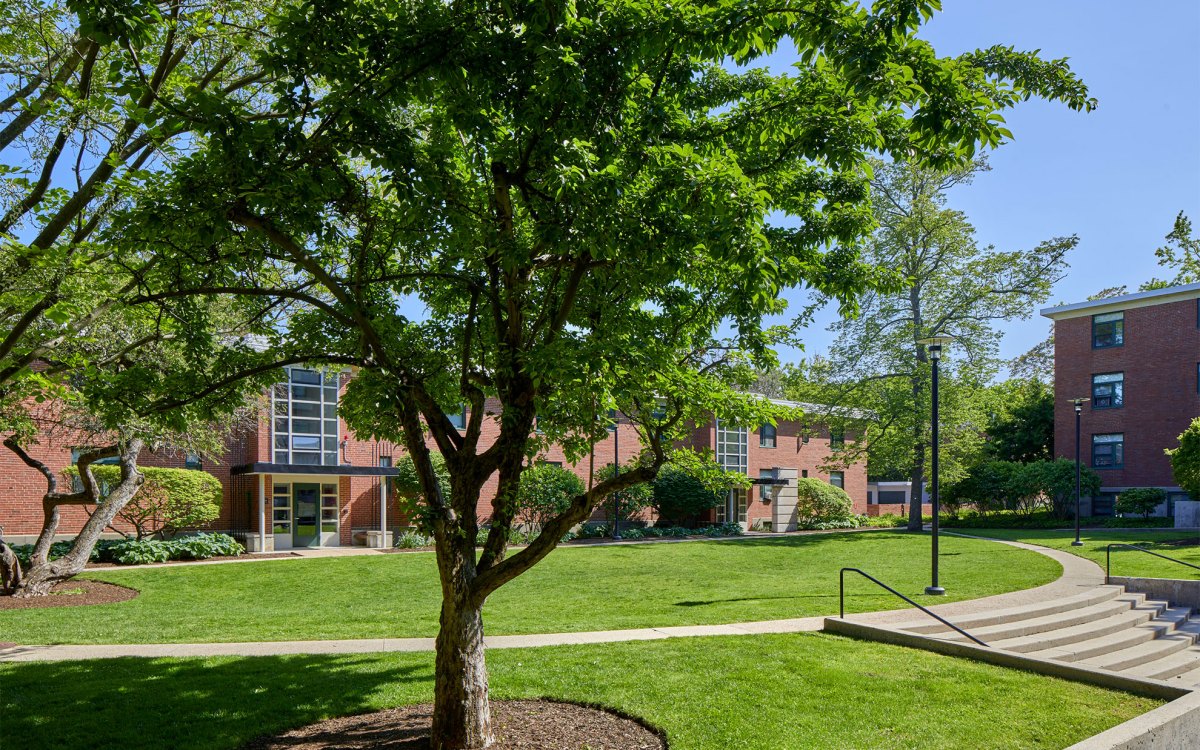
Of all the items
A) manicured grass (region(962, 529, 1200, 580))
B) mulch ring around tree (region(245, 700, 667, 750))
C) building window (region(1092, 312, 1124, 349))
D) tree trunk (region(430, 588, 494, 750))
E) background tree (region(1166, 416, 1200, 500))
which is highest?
building window (region(1092, 312, 1124, 349))

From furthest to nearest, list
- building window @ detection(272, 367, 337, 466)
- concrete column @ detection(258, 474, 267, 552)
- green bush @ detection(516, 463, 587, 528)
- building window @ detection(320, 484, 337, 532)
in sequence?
green bush @ detection(516, 463, 587, 528), building window @ detection(320, 484, 337, 532), building window @ detection(272, 367, 337, 466), concrete column @ detection(258, 474, 267, 552)

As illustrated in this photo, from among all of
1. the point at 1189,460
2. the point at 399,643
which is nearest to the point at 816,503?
the point at 1189,460

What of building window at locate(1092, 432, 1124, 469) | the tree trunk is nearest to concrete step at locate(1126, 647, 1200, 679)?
the tree trunk

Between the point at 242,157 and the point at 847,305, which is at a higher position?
the point at 242,157

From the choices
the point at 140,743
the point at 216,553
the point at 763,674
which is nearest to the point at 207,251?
the point at 140,743

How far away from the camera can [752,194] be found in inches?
236

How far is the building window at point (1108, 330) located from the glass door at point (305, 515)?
3541 cm

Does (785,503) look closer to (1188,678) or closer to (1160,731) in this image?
(1188,678)

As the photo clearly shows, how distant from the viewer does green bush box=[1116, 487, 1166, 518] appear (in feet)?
116

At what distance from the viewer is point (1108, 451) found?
39.7m

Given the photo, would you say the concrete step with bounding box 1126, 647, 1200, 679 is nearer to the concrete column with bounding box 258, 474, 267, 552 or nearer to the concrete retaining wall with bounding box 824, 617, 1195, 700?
the concrete retaining wall with bounding box 824, 617, 1195, 700

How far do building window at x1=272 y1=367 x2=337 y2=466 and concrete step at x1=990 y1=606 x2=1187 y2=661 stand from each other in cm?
2155

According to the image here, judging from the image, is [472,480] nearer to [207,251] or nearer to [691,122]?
[207,251]

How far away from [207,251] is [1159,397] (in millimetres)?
41798
